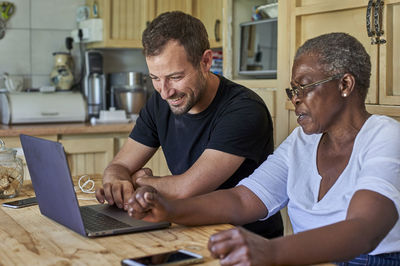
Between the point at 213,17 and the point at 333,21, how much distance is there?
148 centimetres

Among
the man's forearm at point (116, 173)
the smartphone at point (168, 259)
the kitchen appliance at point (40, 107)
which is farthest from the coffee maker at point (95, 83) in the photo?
the smartphone at point (168, 259)

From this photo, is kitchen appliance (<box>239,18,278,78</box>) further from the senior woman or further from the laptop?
the laptop

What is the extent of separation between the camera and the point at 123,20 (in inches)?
148

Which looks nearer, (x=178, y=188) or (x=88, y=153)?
(x=178, y=188)

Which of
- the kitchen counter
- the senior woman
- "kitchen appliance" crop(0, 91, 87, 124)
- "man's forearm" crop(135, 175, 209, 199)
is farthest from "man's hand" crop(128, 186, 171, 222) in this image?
"kitchen appliance" crop(0, 91, 87, 124)

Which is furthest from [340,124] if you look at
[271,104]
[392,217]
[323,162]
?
[271,104]

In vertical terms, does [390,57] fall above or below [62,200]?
above

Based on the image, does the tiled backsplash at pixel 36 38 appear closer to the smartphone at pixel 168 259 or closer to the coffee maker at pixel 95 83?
the coffee maker at pixel 95 83

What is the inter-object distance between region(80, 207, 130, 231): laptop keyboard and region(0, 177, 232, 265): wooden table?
1.7 inches

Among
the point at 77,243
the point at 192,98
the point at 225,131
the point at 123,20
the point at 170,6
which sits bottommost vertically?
the point at 77,243

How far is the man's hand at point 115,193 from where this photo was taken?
Answer: 1629mm

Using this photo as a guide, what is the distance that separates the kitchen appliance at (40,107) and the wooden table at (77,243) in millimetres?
2028

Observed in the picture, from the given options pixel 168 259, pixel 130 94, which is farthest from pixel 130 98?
pixel 168 259

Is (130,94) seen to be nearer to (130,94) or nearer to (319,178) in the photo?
(130,94)
